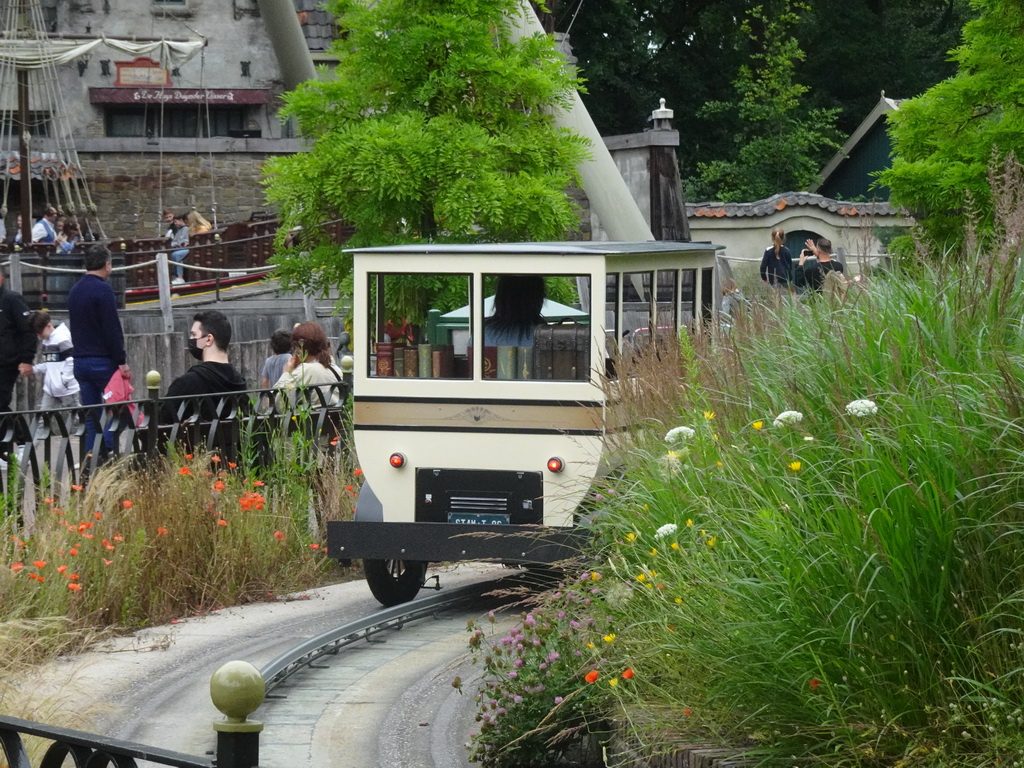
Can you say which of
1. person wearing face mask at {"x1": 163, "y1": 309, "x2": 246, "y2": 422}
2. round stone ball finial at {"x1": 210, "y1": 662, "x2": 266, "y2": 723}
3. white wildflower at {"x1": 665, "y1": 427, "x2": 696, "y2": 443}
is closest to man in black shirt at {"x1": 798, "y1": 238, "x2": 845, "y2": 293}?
white wildflower at {"x1": 665, "y1": 427, "x2": 696, "y2": 443}

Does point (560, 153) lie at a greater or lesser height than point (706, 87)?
lesser

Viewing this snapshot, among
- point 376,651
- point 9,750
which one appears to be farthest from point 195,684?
point 9,750

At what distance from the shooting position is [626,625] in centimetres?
557

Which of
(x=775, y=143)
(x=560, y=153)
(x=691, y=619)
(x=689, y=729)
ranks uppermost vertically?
(x=775, y=143)

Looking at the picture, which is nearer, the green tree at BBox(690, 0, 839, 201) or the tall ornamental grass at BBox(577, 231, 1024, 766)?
the tall ornamental grass at BBox(577, 231, 1024, 766)

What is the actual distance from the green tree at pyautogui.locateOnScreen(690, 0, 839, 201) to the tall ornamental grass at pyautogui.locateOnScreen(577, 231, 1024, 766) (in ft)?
105

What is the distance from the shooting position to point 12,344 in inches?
490

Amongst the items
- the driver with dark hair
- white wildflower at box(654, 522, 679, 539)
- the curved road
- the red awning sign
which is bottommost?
the curved road

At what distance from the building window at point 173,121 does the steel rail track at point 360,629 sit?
3448 cm

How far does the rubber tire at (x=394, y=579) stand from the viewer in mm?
9750

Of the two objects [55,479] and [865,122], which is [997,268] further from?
[865,122]

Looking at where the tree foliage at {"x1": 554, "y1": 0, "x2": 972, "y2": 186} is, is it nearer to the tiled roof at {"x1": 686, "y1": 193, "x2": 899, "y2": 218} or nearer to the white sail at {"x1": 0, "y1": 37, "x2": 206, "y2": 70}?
the white sail at {"x1": 0, "y1": 37, "x2": 206, "y2": 70}

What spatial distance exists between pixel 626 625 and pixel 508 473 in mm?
3747

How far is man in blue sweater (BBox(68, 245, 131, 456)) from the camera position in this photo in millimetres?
12781
